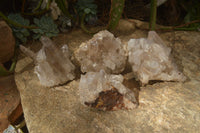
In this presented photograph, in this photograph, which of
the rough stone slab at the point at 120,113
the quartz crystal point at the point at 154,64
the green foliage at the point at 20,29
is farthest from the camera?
the green foliage at the point at 20,29

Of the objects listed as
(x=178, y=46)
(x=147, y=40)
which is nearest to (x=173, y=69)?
(x=147, y=40)

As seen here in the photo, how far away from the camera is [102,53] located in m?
0.98

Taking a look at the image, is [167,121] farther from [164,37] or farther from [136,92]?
[164,37]

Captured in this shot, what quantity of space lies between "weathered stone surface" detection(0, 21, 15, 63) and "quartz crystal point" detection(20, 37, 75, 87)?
0.31m

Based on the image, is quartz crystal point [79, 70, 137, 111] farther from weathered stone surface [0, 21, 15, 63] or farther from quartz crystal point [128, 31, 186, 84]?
weathered stone surface [0, 21, 15, 63]

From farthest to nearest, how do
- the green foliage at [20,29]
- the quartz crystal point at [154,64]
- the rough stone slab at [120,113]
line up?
the green foliage at [20,29] < the quartz crystal point at [154,64] < the rough stone slab at [120,113]

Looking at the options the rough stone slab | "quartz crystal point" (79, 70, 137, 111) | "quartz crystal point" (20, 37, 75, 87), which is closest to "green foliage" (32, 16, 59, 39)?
"quartz crystal point" (20, 37, 75, 87)

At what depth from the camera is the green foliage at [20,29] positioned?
1248 mm

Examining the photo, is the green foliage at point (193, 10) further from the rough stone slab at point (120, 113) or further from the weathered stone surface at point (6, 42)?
the weathered stone surface at point (6, 42)

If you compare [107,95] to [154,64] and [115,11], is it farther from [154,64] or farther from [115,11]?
[115,11]

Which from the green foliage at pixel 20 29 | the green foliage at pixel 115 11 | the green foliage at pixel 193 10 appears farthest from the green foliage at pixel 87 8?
the green foliage at pixel 193 10

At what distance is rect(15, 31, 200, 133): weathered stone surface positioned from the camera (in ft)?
2.55

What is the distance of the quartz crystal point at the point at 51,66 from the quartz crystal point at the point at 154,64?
1.22 ft

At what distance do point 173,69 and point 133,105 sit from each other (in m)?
0.28
